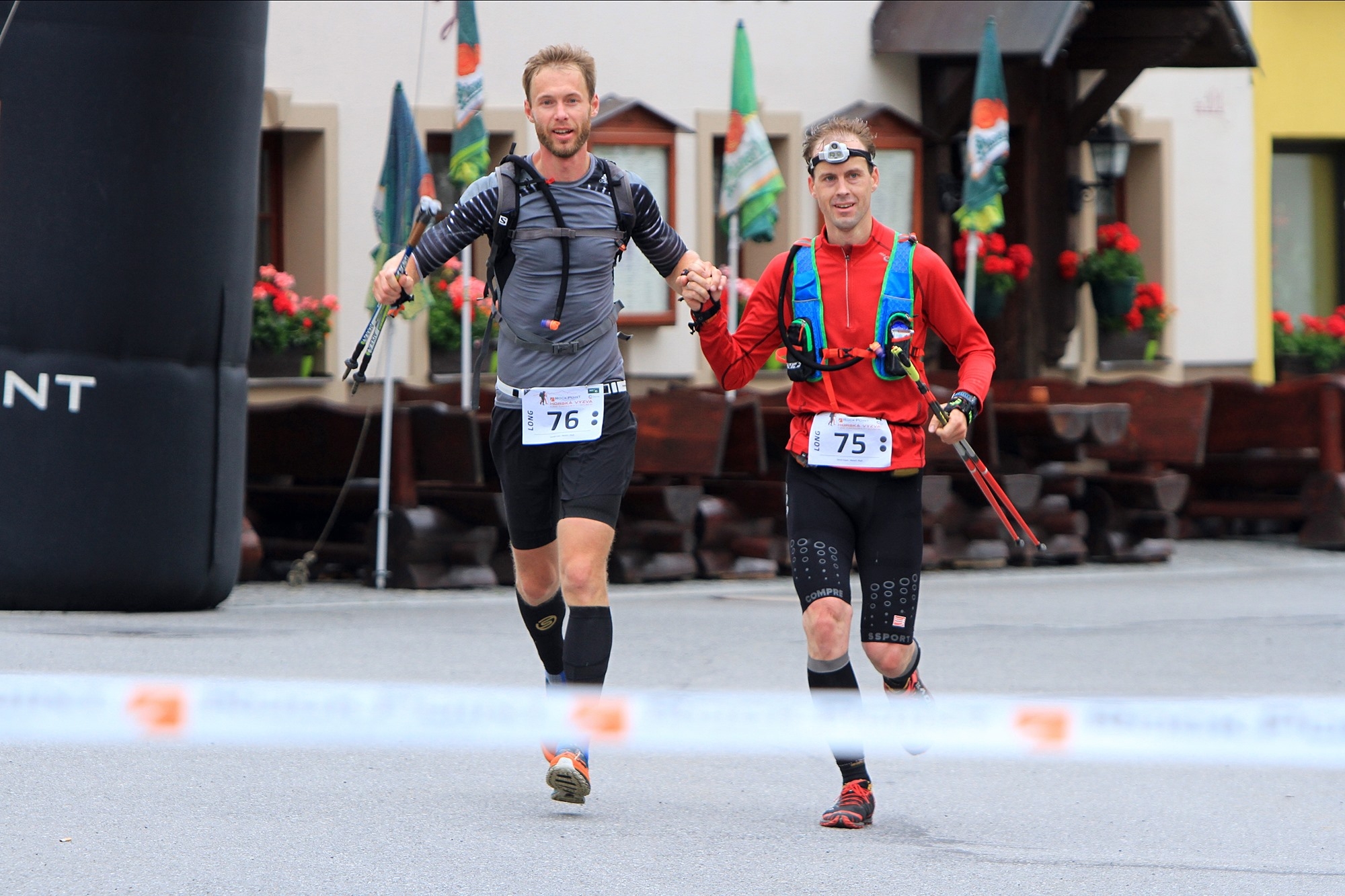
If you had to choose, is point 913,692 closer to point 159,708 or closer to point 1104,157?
point 159,708

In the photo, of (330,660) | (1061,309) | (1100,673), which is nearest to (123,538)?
(330,660)

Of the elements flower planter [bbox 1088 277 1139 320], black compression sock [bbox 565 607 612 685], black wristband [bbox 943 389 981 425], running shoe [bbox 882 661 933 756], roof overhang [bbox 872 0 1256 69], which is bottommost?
running shoe [bbox 882 661 933 756]

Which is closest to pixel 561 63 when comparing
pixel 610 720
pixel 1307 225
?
pixel 610 720

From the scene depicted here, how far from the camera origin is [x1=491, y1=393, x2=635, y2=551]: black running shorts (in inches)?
243

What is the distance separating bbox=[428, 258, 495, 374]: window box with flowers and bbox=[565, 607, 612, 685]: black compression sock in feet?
27.0

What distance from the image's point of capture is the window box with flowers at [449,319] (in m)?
14.7

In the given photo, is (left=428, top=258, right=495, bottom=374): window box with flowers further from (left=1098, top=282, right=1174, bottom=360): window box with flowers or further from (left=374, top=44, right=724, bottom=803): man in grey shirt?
(left=374, top=44, right=724, bottom=803): man in grey shirt

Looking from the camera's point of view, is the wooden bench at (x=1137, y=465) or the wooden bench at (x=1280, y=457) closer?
the wooden bench at (x=1137, y=465)

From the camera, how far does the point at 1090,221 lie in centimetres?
1820

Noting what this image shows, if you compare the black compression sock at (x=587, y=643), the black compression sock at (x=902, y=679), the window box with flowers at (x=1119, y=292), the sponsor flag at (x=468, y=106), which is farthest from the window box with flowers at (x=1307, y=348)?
the black compression sock at (x=587, y=643)

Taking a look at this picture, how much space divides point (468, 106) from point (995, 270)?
17.4ft

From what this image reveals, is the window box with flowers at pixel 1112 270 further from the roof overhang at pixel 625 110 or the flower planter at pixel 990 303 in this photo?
the roof overhang at pixel 625 110

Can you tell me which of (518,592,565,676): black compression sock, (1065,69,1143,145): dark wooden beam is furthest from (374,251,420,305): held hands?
(1065,69,1143,145): dark wooden beam

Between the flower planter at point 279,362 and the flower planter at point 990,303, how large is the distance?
518 cm
